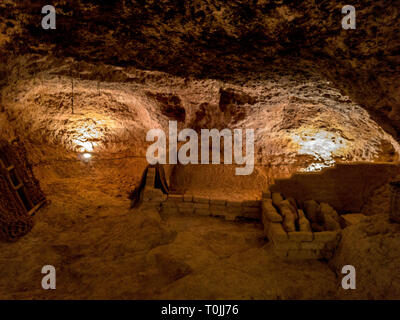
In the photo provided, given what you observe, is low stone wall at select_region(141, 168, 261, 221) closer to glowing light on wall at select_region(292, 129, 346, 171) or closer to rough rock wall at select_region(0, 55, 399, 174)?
rough rock wall at select_region(0, 55, 399, 174)

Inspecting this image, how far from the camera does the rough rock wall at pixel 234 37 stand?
2.54 metres

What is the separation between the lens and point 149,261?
341 centimetres

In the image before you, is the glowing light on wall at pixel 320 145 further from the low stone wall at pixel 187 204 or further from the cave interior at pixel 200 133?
the low stone wall at pixel 187 204

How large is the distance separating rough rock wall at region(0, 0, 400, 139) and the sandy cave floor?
97.0 inches

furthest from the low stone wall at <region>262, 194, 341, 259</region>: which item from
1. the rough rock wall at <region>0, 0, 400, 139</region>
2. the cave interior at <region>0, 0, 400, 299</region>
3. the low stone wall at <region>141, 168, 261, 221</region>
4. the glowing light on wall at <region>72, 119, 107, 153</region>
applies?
the glowing light on wall at <region>72, 119, 107, 153</region>

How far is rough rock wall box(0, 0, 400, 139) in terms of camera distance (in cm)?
254

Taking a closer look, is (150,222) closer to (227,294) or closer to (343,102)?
(227,294)

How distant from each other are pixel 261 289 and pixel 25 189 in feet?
13.7

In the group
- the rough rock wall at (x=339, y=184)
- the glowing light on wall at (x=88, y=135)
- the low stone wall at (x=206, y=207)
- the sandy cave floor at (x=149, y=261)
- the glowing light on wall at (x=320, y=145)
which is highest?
the glowing light on wall at (x=88, y=135)

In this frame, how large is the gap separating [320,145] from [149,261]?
535 centimetres

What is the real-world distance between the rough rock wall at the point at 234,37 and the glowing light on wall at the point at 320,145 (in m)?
2.45

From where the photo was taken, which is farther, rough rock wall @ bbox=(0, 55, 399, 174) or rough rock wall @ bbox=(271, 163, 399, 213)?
rough rock wall @ bbox=(271, 163, 399, 213)

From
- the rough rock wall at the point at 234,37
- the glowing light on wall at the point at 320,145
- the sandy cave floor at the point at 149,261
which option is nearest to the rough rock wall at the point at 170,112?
the glowing light on wall at the point at 320,145

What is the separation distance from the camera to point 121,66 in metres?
4.07
